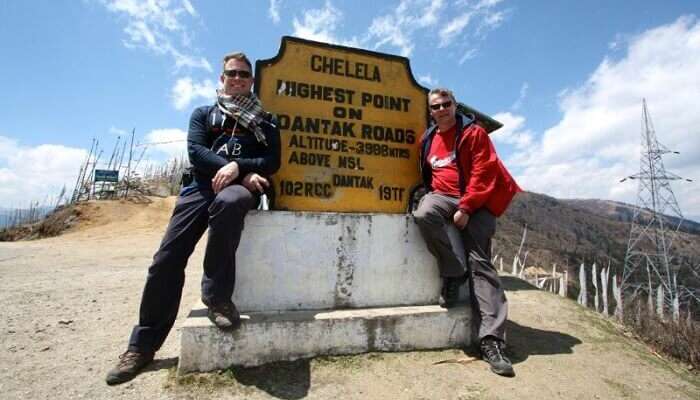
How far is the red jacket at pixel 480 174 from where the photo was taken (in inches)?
110

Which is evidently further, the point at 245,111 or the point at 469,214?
the point at 469,214

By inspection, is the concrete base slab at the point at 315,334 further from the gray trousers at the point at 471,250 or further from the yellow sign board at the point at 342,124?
the yellow sign board at the point at 342,124

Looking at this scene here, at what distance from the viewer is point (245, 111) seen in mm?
2594

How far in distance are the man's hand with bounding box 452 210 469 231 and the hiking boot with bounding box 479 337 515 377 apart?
830mm

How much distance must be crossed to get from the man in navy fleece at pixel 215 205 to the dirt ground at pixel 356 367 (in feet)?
0.94

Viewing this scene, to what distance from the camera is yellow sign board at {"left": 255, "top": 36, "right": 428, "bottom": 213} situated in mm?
3092

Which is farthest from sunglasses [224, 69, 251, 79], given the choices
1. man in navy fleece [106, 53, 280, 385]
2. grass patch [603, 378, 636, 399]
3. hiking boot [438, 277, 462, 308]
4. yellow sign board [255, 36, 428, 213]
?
grass patch [603, 378, 636, 399]

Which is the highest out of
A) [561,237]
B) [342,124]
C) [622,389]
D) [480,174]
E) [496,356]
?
[561,237]

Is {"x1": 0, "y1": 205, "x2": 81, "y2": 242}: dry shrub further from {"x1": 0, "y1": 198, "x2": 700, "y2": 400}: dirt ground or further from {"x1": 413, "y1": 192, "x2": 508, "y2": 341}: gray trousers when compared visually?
{"x1": 413, "y1": 192, "x2": 508, "y2": 341}: gray trousers

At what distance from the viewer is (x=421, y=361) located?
8.63 ft

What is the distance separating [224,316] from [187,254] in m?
0.49

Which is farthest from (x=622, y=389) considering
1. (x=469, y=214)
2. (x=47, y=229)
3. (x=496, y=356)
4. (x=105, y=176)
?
(x=105, y=176)

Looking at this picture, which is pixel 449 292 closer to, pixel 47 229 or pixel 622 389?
pixel 622 389

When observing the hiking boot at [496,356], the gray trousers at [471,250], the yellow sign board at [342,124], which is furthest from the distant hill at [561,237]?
the hiking boot at [496,356]
